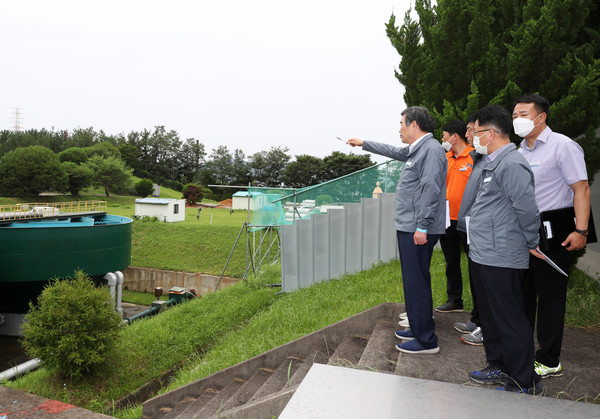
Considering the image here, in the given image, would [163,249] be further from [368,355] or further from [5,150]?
[5,150]

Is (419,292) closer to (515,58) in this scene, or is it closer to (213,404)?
(213,404)

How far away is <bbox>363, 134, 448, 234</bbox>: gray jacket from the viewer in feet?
9.69

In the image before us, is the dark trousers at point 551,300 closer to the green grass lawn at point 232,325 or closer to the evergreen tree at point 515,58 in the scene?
the green grass lawn at point 232,325

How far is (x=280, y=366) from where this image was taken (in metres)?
4.16

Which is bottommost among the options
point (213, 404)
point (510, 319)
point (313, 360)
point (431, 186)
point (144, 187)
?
point (213, 404)

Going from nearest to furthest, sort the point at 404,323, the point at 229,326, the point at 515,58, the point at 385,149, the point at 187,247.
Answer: the point at 385,149
the point at 404,323
the point at 515,58
the point at 229,326
the point at 187,247

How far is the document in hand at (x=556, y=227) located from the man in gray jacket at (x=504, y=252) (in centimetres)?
27

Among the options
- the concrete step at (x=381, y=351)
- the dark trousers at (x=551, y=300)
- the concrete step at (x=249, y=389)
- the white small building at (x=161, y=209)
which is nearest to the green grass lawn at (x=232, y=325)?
the concrete step at (x=249, y=389)

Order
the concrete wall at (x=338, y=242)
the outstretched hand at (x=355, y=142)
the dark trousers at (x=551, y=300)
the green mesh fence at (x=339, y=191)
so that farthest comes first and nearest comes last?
the green mesh fence at (x=339, y=191), the concrete wall at (x=338, y=242), the outstretched hand at (x=355, y=142), the dark trousers at (x=551, y=300)

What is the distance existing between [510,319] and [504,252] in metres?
0.39

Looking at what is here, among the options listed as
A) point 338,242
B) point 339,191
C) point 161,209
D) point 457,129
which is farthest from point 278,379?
point 161,209

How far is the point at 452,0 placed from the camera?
5.79 meters

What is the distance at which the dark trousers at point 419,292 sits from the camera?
9.84 feet

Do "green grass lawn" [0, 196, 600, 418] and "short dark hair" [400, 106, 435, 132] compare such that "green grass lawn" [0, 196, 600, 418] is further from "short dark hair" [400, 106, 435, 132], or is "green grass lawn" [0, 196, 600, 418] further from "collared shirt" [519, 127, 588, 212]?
"short dark hair" [400, 106, 435, 132]
